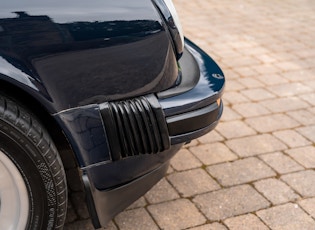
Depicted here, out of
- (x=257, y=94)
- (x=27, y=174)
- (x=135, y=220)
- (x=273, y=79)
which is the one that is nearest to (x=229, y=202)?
(x=135, y=220)

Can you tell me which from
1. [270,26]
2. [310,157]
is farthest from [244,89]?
[270,26]

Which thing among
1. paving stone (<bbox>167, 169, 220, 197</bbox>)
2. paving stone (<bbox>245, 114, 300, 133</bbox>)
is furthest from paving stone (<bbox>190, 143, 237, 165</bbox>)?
paving stone (<bbox>245, 114, 300, 133</bbox>)

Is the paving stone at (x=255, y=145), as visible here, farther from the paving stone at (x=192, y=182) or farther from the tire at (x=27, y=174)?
the tire at (x=27, y=174)

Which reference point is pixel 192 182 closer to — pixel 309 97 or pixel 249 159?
pixel 249 159

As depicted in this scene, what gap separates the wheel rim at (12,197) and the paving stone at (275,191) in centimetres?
148

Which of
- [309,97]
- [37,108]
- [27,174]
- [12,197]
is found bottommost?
[309,97]

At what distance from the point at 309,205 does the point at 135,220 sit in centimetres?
105

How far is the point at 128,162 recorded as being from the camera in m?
2.14

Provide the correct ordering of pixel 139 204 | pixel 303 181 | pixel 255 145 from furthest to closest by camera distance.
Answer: pixel 255 145 → pixel 303 181 → pixel 139 204

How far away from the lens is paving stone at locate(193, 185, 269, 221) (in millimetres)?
2652

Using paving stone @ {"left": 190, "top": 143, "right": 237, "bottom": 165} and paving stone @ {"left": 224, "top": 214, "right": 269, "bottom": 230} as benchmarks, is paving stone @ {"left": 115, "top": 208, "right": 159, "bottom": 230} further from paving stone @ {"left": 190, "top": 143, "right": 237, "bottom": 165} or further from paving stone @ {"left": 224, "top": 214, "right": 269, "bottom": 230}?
paving stone @ {"left": 190, "top": 143, "right": 237, "bottom": 165}

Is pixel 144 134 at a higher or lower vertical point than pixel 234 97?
higher

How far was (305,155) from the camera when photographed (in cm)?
325

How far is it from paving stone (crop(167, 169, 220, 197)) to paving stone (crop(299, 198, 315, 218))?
0.52m
